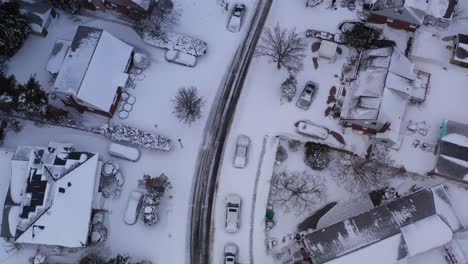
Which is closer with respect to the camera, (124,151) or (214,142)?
(124,151)

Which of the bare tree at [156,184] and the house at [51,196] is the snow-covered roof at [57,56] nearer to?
the house at [51,196]

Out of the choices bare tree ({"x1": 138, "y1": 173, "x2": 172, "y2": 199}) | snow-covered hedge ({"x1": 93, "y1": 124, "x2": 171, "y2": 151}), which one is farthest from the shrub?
bare tree ({"x1": 138, "y1": 173, "x2": 172, "y2": 199})

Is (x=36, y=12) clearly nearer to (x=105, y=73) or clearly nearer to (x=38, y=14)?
(x=38, y=14)

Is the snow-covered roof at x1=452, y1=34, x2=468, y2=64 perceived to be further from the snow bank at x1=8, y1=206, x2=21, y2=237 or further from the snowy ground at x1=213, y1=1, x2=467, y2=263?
the snow bank at x1=8, y1=206, x2=21, y2=237

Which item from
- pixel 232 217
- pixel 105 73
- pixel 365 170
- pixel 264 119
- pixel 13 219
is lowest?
pixel 13 219

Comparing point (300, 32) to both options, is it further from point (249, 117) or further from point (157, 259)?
point (157, 259)

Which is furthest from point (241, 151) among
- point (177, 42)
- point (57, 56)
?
point (57, 56)

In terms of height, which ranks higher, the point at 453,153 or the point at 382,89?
the point at 382,89

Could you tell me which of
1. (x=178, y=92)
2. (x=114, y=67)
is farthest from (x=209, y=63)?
(x=114, y=67)
